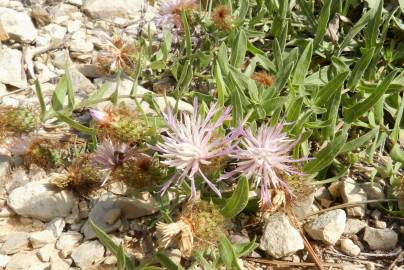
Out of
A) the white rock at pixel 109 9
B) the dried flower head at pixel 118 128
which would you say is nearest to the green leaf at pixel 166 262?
the dried flower head at pixel 118 128

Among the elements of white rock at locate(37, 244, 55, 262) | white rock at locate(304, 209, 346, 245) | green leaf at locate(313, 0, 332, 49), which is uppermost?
green leaf at locate(313, 0, 332, 49)

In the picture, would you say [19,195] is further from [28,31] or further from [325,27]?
[325,27]

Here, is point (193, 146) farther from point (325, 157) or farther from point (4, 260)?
point (4, 260)

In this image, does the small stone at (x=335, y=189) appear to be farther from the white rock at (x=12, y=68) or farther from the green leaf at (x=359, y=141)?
the white rock at (x=12, y=68)

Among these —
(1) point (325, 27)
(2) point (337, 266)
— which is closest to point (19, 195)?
(2) point (337, 266)

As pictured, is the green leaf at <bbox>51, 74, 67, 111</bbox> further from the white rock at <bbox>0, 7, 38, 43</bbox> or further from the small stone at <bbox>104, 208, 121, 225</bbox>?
the white rock at <bbox>0, 7, 38, 43</bbox>

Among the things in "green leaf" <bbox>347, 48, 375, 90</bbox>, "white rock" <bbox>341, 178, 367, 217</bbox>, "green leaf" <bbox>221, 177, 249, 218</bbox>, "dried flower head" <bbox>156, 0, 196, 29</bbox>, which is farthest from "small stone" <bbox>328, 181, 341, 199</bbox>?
"dried flower head" <bbox>156, 0, 196, 29</bbox>

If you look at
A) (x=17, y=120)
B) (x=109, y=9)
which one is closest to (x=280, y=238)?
(x=17, y=120)
